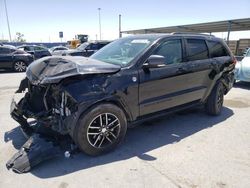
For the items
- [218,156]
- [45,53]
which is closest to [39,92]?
[218,156]

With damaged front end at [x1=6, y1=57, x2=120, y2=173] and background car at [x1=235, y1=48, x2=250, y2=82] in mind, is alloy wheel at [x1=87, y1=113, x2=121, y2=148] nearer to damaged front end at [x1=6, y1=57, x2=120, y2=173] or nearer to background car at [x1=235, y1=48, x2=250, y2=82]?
damaged front end at [x1=6, y1=57, x2=120, y2=173]

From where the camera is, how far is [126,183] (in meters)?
3.11

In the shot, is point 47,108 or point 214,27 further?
point 214,27

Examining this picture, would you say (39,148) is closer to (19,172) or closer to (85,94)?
(19,172)

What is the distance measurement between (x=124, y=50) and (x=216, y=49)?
2417 mm

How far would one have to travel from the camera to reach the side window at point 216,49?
5.57 m

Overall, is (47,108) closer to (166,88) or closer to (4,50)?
(166,88)

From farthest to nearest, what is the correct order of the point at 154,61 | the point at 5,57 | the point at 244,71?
1. the point at 5,57
2. the point at 244,71
3. the point at 154,61

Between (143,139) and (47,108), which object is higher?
(47,108)

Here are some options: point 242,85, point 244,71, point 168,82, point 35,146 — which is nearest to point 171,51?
point 168,82

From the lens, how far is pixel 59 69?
141 inches

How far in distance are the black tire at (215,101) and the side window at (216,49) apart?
26.1 inches

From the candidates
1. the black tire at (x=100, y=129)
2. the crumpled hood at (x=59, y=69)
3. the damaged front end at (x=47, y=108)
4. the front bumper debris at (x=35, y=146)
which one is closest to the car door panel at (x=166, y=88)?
the black tire at (x=100, y=129)

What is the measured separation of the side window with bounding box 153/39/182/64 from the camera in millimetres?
4432
